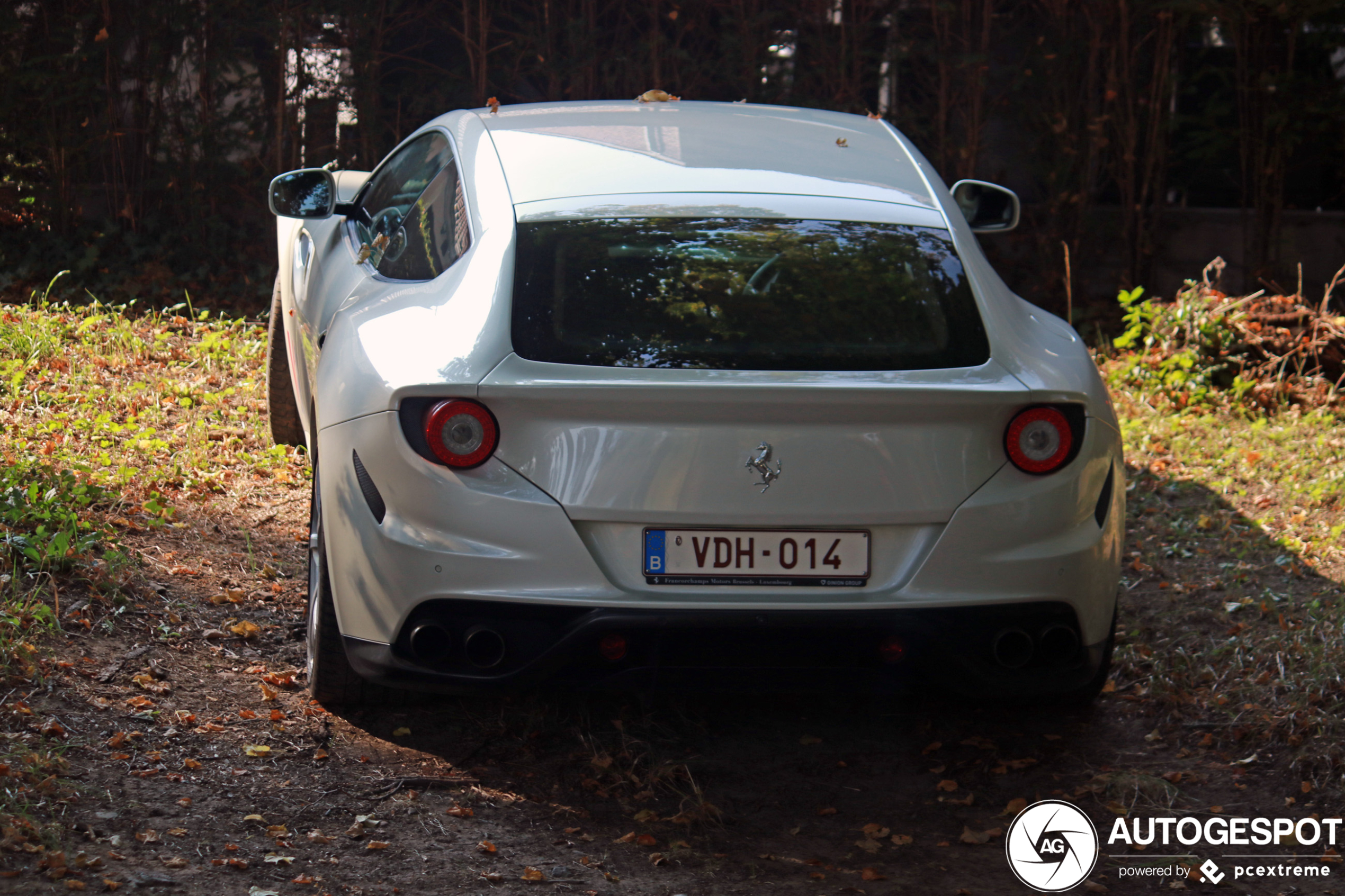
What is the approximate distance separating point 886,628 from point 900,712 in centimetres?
105

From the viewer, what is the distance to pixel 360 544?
309 cm

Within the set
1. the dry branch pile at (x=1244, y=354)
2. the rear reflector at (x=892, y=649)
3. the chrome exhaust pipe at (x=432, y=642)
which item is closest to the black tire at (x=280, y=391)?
the chrome exhaust pipe at (x=432, y=642)

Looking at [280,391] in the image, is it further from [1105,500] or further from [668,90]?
[668,90]

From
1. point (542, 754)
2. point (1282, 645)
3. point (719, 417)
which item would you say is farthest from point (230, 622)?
point (1282, 645)

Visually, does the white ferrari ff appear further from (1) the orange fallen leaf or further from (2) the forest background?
(2) the forest background

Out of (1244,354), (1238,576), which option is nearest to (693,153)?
(1238,576)

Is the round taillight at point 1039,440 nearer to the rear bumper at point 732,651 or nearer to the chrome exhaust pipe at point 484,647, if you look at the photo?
the rear bumper at point 732,651

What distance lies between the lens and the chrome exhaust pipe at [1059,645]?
3.12 meters

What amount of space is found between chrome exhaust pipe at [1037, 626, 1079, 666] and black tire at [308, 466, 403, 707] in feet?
5.71

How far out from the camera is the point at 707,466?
9.57ft

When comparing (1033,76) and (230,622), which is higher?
(1033,76)

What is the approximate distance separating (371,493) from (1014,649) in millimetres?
1557

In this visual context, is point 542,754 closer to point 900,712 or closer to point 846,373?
point 900,712

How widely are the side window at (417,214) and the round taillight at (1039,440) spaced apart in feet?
4.83
